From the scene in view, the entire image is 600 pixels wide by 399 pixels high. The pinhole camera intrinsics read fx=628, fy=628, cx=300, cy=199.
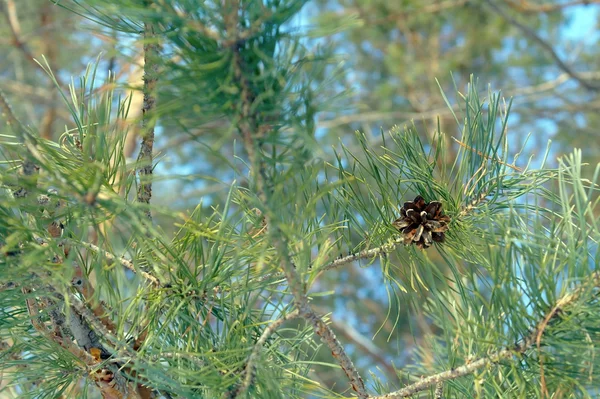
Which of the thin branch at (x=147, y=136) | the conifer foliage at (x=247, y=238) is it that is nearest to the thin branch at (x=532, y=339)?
the conifer foliage at (x=247, y=238)

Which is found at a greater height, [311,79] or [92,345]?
[311,79]

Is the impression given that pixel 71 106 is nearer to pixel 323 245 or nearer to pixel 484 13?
pixel 323 245

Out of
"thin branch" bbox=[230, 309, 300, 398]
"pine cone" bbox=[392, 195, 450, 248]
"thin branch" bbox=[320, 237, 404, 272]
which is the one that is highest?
"pine cone" bbox=[392, 195, 450, 248]

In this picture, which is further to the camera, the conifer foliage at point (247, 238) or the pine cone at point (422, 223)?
the pine cone at point (422, 223)

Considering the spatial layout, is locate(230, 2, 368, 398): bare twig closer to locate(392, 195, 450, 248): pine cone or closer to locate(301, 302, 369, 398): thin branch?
locate(301, 302, 369, 398): thin branch

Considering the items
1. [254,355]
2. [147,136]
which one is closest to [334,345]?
[254,355]

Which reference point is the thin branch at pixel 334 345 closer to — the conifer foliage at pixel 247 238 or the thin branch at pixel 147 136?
the conifer foliage at pixel 247 238

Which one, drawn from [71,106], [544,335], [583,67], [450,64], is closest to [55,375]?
[71,106]

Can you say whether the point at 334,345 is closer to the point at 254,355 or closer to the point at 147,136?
the point at 254,355

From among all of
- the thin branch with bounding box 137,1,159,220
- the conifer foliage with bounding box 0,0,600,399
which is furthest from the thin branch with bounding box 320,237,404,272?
the thin branch with bounding box 137,1,159,220
